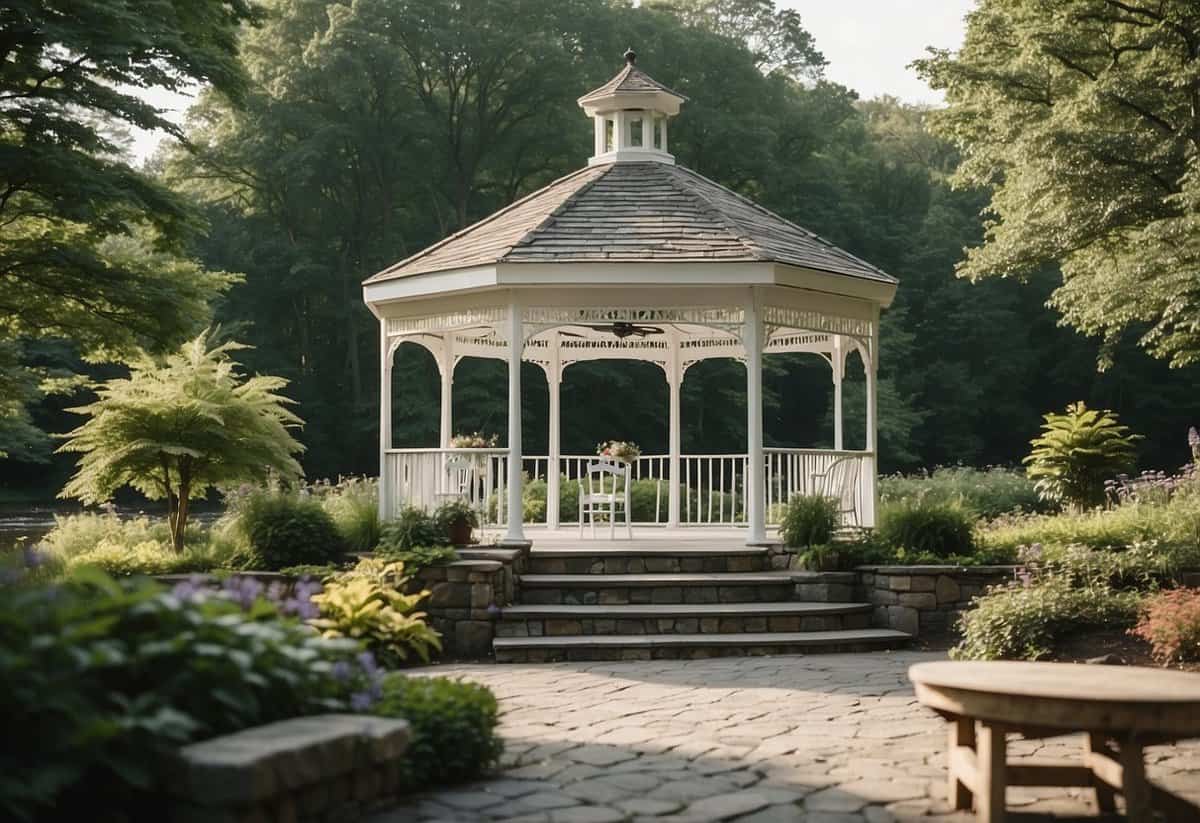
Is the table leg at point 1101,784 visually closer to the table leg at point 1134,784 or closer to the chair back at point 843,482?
the table leg at point 1134,784

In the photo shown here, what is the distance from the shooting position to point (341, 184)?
35.7 meters

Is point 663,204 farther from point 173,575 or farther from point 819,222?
point 819,222

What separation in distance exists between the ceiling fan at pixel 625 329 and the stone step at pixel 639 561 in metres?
2.73

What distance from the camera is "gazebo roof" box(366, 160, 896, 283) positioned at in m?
13.4

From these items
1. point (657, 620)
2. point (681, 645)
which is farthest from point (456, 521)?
point (681, 645)

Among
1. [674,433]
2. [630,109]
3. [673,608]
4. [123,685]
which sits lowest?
[673,608]

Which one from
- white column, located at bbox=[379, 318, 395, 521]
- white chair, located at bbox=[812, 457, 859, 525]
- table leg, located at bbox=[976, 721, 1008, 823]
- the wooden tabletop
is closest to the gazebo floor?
white chair, located at bbox=[812, 457, 859, 525]

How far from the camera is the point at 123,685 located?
4.80 meters

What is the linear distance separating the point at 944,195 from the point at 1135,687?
37.3 meters

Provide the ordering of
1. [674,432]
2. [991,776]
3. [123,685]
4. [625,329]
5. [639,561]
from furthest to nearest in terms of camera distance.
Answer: [674,432] < [625,329] < [639,561] < [991,776] < [123,685]

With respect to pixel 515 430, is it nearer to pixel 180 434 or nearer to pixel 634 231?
pixel 634 231

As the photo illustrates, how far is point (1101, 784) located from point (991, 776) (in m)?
0.80

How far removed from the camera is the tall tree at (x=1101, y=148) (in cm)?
1800

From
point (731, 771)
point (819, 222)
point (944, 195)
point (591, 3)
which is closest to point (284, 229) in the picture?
point (591, 3)
